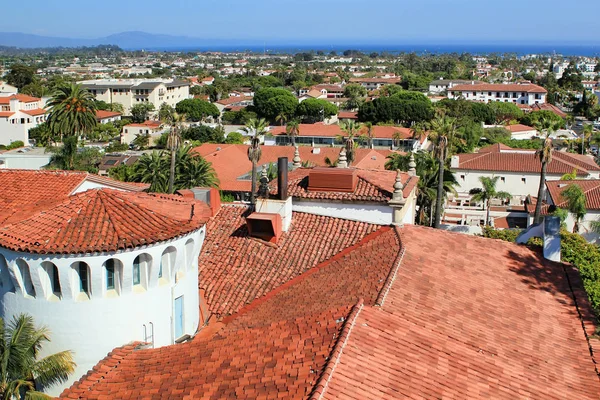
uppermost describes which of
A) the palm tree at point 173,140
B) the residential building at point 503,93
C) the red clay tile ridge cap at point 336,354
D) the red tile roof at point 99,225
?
the red tile roof at point 99,225

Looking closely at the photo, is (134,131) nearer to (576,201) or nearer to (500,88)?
(576,201)

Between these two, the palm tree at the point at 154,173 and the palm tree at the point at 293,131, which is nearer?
the palm tree at the point at 154,173

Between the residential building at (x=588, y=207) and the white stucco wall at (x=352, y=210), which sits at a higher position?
the white stucco wall at (x=352, y=210)

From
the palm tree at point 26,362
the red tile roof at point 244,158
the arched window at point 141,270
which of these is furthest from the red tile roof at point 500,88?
the palm tree at point 26,362

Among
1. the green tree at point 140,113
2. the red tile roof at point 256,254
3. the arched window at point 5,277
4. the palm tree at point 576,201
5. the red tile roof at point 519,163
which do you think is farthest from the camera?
the green tree at point 140,113

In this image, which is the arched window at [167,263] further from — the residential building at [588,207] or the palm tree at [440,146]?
Answer: the residential building at [588,207]

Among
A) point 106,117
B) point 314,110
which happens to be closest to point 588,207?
point 314,110

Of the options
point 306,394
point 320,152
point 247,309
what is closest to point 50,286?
point 247,309
